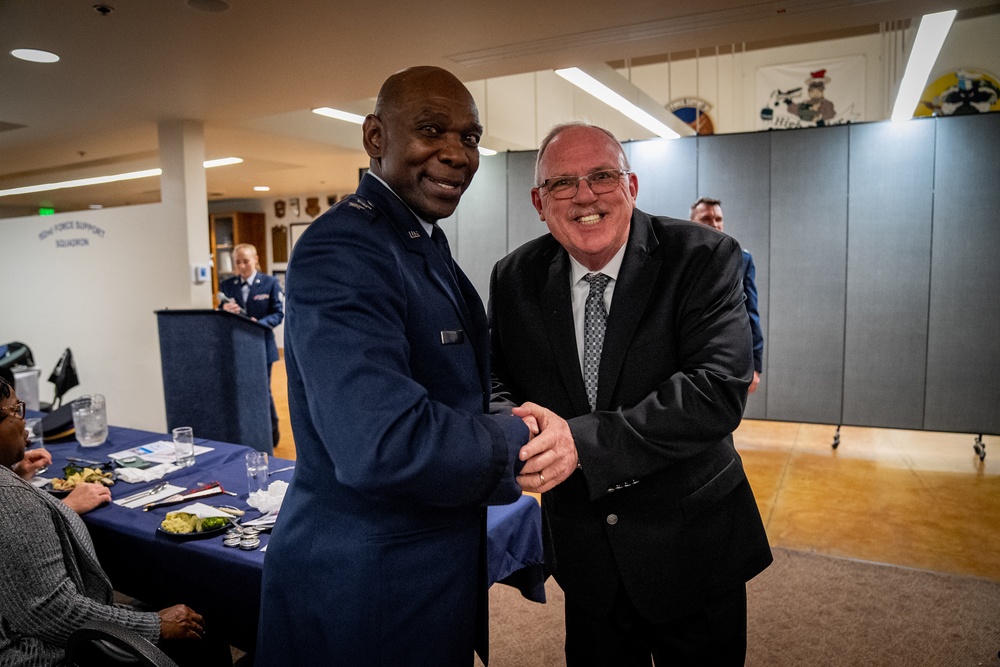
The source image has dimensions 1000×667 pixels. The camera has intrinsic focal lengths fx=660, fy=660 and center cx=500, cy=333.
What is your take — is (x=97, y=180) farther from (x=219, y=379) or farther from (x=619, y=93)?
(x=619, y=93)

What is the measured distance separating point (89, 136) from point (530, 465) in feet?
25.2

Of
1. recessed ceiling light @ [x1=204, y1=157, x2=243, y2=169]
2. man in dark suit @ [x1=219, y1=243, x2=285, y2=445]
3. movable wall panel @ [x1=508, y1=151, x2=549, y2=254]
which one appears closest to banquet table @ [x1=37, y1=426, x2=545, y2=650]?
man in dark suit @ [x1=219, y1=243, x2=285, y2=445]

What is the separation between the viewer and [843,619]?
3.07 meters

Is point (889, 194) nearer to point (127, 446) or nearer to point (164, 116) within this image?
point (127, 446)

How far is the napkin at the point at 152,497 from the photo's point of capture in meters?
2.29

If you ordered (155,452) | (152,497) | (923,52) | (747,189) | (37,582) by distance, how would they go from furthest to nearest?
(747,189) < (923,52) < (155,452) < (152,497) < (37,582)

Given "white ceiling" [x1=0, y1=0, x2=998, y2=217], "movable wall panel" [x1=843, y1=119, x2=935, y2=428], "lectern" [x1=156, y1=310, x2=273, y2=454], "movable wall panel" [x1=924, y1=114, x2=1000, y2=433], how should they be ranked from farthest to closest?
1. "movable wall panel" [x1=843, y1=119, x2=935, y2=428]
2. "movable wall panel" [x1=924, y1=114, x2=1000, y2=433]
3. "lectern" [x1=156, y1=310, x2=273, y2=454]
4. "white ceiling" [x1=0, y1=0, x2=998, y2=217]

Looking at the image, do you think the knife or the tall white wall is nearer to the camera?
the knife

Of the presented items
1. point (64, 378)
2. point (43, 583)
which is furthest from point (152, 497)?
point (64, 378)

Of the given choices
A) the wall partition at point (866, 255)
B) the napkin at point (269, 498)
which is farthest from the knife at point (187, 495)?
the wall partition at point (866, 255)

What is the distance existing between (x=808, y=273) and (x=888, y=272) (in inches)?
26.1

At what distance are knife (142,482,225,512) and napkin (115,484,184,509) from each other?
0.03 meters

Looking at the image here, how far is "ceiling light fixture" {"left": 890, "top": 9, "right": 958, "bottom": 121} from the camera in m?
3.69

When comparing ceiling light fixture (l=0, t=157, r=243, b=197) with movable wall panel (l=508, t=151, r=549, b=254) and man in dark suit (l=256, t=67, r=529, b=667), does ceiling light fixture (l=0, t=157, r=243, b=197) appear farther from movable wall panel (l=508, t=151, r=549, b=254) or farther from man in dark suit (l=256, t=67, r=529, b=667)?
man in dark suit (l=256, t=67, r=529, b=667)
